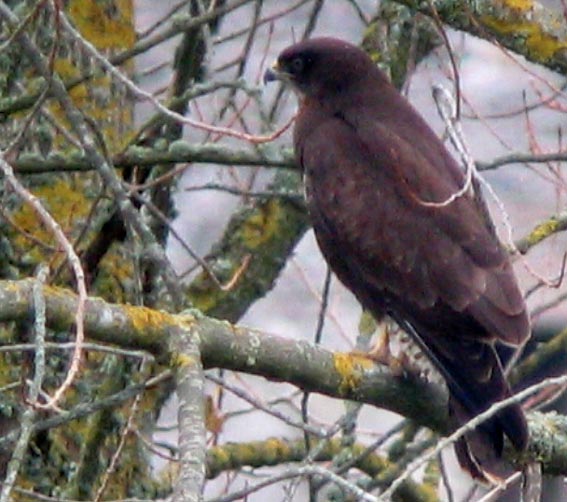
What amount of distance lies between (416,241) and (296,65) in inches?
43.3

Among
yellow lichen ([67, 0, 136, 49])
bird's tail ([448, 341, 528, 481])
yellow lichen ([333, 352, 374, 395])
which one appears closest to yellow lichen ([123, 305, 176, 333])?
yellow lichen ([333, 352, 374, 395])

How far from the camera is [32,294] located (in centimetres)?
348

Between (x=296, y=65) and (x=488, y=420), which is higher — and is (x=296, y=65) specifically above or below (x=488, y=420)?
above

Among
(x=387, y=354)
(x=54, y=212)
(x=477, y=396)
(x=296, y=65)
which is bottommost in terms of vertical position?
(x=477, y=396)

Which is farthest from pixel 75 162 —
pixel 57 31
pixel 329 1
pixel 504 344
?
pixel 329 1

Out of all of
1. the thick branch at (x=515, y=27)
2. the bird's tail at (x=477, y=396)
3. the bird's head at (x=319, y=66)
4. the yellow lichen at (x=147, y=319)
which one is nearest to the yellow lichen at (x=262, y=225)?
the bird's head at (x=319, y=66)

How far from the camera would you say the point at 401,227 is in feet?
16.6

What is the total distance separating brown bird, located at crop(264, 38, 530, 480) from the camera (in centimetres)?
466

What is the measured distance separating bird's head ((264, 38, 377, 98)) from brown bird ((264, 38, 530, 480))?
0.31 ft

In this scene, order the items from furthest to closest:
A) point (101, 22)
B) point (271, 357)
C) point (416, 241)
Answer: point (101, 22), point (416, 241), point (271, 357)

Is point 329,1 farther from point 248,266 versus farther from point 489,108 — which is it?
point 248,266

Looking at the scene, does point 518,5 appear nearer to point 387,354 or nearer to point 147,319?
point 387,354

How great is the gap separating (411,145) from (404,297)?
494mm

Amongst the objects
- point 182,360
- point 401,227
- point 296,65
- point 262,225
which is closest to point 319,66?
point 296,65
